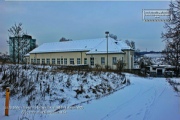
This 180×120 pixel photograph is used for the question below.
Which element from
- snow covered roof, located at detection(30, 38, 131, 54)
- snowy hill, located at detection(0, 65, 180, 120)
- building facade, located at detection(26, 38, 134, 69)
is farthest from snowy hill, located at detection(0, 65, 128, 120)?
snow covered roof, located at detection(30, 38, 131, 54)

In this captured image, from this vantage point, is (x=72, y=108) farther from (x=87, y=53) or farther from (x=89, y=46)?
(x=89, y=46)

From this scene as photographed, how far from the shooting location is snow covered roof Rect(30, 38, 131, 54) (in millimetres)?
47188

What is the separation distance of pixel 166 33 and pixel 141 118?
939cm

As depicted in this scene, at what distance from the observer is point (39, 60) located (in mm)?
56750

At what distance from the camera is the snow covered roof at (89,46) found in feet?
155

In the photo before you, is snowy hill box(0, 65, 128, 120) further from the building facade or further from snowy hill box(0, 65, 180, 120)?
the building facade

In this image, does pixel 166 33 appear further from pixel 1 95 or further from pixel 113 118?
pixel 1 95

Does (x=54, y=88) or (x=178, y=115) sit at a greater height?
(x=54, y=88)

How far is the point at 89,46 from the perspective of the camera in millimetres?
50375

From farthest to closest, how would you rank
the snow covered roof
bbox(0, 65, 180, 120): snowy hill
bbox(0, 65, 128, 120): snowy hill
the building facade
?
the snow covered roof < the building facade < bbox(0, 65, 128, 120): snowy hill < bbox(0, 65, 180, 120): snowy hill

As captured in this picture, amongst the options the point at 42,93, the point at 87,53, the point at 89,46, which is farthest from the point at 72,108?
the point at 89,46

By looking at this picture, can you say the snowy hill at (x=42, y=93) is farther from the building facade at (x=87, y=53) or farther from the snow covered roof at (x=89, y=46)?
the snow covered roof at (x=89, y=46)

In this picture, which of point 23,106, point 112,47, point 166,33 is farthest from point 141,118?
point 112,47

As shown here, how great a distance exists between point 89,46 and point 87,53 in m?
3.09
